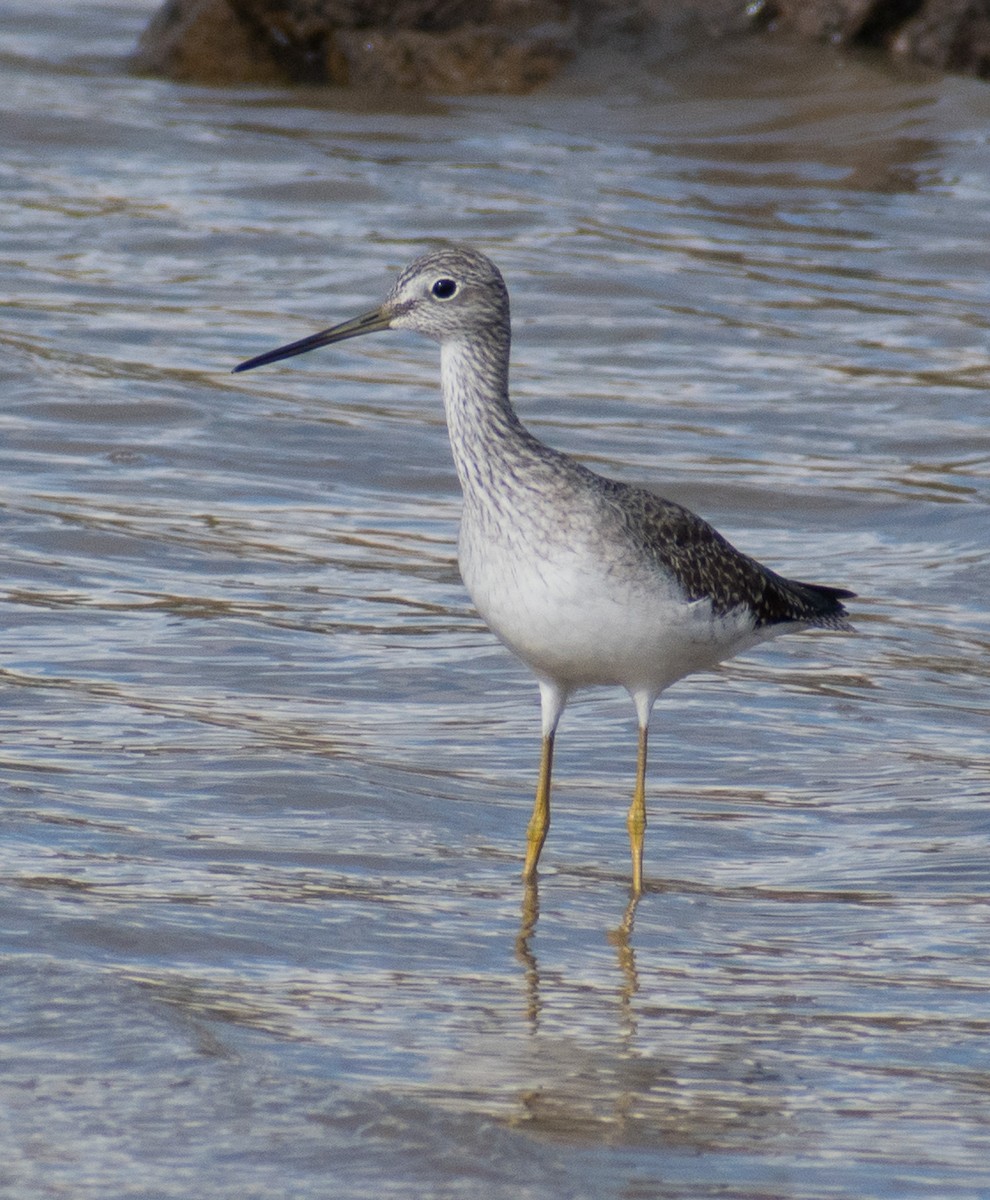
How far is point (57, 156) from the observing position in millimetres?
16062

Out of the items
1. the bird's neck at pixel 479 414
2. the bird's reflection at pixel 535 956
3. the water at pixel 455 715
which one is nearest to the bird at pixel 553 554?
the bird's neck at pixel 479 414

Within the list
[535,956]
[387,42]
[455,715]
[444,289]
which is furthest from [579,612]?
[387,42]

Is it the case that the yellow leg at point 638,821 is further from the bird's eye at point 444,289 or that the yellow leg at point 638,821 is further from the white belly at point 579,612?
the bird's eye at point 444,289

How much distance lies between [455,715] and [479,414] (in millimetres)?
1672

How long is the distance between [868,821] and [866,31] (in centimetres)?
1249

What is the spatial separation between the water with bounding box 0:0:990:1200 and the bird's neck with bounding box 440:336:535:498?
1176 mm

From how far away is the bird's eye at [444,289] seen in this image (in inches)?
249

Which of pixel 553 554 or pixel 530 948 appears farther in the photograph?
pixel 553 554

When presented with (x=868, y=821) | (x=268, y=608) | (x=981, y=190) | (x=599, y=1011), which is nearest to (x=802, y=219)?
(x=981, y=190)

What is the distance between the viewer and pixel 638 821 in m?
6.33

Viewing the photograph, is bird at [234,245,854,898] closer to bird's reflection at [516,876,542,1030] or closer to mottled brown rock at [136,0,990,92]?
bird's reflection at [516,876,542,1030]

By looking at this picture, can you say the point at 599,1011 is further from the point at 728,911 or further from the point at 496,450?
the point at 496,450

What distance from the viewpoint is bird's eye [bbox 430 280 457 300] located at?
6320mm

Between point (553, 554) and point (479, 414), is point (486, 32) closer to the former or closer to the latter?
point (479, 414)
